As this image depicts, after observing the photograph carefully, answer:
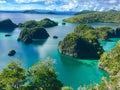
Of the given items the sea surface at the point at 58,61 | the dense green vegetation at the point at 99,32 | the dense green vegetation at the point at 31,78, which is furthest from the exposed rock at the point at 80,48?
the dense green vegetation at the point at 31,78

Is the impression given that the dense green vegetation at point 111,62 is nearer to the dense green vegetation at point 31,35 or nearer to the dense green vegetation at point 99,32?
the dense green vegetation at point 99,32

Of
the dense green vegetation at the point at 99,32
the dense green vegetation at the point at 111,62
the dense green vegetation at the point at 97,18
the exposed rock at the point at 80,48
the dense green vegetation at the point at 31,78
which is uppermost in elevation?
the dense green vegetation at the point at 31,78

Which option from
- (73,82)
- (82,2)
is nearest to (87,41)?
(73,82)

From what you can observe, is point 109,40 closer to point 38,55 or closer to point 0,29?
point 38,55

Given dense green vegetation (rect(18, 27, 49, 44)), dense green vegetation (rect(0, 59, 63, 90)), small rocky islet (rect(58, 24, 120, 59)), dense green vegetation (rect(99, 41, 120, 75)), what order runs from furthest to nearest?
1. dense green vegetation (rect(18, 27, 49, 44))
2. small rocky islet (rect(58, 24, 120, 59))
3. dense green vegetation (rect(99, 41, 120, 75))
4. dense green vegetation (rect(0, 59, 63, 90))

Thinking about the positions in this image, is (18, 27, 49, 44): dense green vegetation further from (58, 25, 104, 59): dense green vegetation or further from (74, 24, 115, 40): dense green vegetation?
(58, 25, 104, 59): dense green vegetation

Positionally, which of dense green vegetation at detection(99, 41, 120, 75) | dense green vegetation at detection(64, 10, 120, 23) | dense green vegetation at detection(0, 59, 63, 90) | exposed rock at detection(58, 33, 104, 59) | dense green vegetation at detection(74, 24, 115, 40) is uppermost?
dense green vegetation at detection(0, 59, 63, 90)

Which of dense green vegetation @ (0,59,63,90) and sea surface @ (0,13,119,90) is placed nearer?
dense green vegetation @ (0,59,63,90)

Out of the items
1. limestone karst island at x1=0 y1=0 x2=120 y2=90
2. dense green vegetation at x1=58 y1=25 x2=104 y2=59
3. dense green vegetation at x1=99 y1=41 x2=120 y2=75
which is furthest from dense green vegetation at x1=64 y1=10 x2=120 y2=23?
dense green vegetation at x1=99 y1=41 x2=120 y2=75

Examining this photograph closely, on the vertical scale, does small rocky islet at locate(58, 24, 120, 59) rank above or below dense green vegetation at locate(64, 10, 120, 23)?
above
